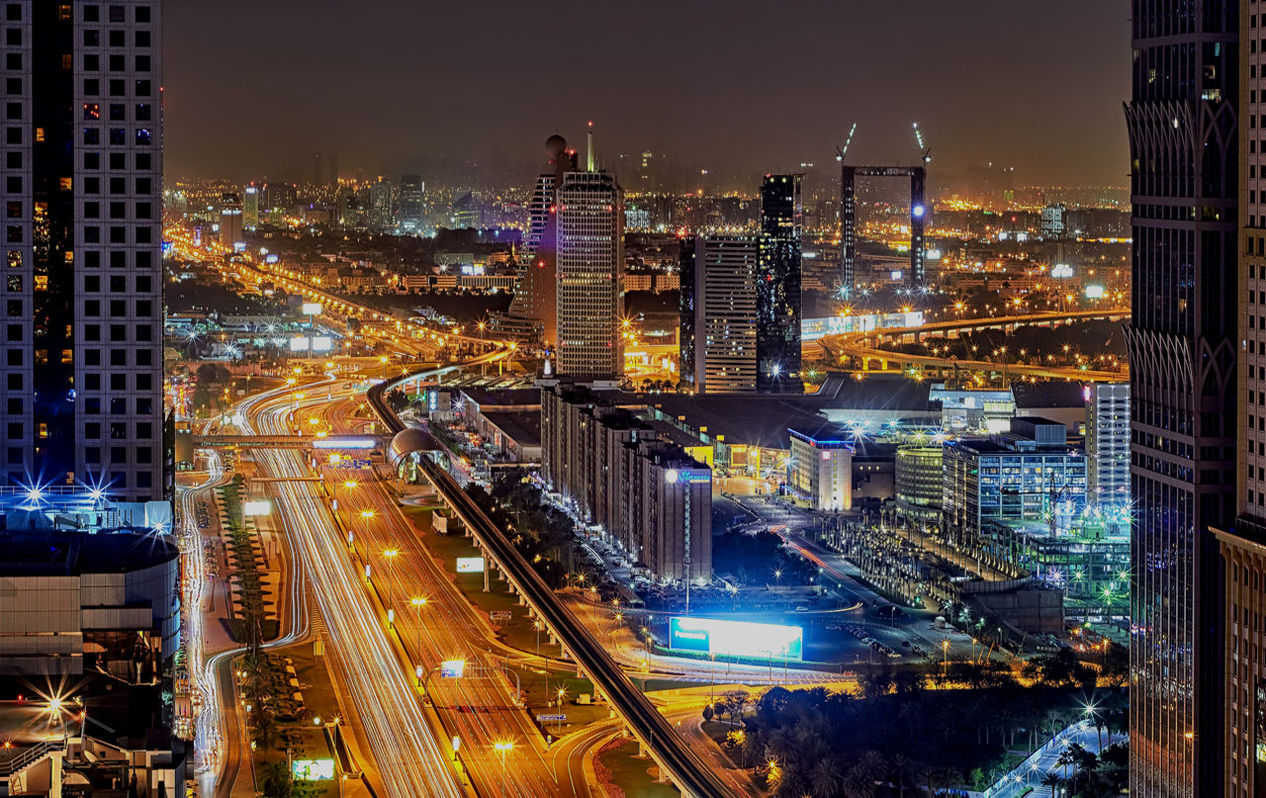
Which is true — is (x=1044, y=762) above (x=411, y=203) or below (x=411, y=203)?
below

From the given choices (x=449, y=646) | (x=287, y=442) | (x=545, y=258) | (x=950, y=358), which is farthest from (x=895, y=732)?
(x=950, y=358)

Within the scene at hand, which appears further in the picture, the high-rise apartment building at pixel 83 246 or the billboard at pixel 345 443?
the billboard at pixel 345 443

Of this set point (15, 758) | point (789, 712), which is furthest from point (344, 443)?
point (15, 758)

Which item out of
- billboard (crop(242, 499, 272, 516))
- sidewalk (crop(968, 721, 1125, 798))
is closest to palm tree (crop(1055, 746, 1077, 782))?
sidewalk (crop(968, 721, 1125, 798))

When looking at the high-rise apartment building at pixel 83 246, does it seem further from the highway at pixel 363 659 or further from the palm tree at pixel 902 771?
the palm tree at pixel 902 771

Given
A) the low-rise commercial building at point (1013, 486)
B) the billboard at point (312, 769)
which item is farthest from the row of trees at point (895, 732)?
the low-rise commercial building at point (1013, 486)

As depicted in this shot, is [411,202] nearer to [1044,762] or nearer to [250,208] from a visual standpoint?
[250,208]
